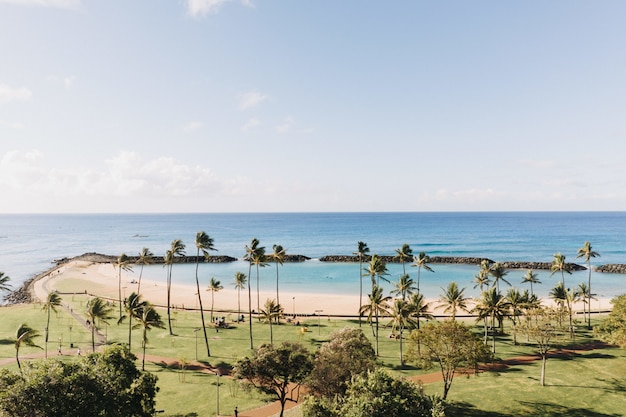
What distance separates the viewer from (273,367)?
118 feet

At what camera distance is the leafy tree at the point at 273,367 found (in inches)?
1421

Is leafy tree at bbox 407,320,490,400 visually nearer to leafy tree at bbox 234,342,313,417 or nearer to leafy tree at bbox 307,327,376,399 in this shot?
leafy tree at bbox 307,327,376,399

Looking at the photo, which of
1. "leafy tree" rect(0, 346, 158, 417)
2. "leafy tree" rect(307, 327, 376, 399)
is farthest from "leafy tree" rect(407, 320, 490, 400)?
"leafy tree" rect(0, 346, 158, 417)

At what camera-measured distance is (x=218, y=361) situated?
56.7 meters

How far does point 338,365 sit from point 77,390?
71.8 feet

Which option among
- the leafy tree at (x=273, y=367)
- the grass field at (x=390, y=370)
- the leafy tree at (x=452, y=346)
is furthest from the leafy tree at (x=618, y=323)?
the leafy tree at (x=273, y=367)

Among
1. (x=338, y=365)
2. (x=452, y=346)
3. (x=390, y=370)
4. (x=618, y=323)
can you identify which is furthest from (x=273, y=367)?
(x=618, y=323)

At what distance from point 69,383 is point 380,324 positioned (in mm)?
61621

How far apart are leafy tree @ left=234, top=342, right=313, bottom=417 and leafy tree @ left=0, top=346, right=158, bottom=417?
8.99 metres

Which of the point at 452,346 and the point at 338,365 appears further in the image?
the point at 452,346

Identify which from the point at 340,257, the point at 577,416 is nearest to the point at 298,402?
the point at 577,416

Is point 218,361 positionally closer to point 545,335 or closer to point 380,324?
point 380,324

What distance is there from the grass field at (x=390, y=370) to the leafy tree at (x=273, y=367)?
3519 mm

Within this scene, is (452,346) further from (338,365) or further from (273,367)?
(273,367)
